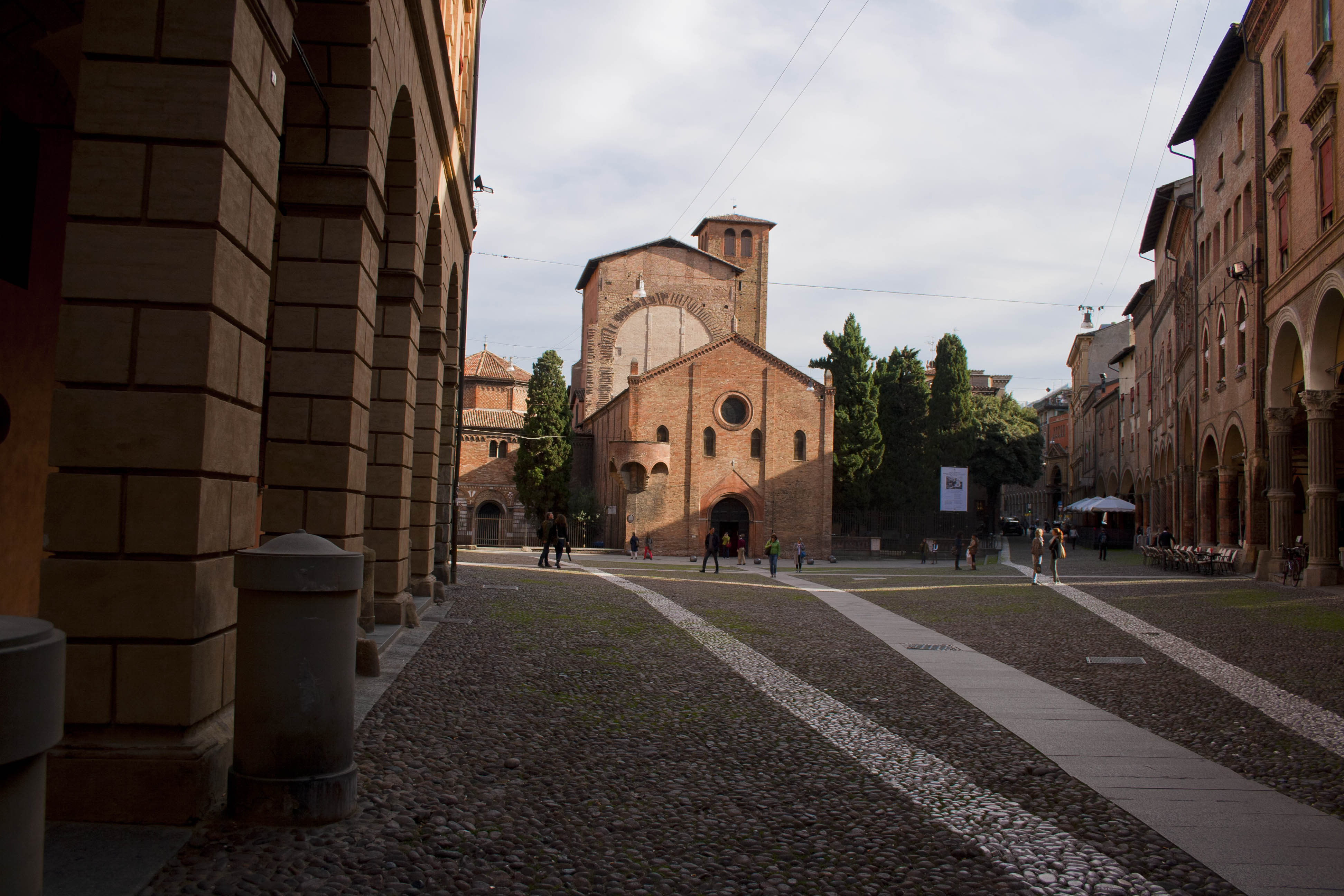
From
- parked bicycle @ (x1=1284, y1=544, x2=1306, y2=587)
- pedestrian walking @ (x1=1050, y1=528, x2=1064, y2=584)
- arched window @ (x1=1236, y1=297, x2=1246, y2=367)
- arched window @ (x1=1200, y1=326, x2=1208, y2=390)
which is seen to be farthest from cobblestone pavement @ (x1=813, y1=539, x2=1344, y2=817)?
arched window @ (x1=1200, y1=326, x2=1208, y2=390)

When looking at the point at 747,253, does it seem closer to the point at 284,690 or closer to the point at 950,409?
the point at 950,409

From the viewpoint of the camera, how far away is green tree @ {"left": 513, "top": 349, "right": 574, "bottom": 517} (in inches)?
1889

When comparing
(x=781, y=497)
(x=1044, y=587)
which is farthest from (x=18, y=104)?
(x=781, y=497)

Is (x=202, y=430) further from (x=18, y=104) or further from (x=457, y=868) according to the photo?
(x=18, y=104)

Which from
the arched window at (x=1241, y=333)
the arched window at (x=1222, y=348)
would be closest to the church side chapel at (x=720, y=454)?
the arched window at (x=1222, y=348)

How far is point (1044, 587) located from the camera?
21203 mm

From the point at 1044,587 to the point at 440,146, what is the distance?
15679 millimetres

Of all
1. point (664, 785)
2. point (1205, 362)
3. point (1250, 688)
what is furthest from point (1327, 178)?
point (664, 785)

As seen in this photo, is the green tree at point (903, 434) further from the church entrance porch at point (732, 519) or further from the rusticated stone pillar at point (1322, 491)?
the rusticated stone pillar at point (1322, 491)

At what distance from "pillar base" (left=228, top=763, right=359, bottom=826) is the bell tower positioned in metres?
54.4

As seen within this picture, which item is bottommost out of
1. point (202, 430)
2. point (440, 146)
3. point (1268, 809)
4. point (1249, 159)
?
point (1268, 809)

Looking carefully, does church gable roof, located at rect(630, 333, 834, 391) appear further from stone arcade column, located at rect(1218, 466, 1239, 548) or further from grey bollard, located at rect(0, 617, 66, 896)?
grey bollard, located at rect(0, 617, 66, 896)

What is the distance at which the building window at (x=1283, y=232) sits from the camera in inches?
824

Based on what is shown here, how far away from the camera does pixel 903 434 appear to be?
50125 millimetres
